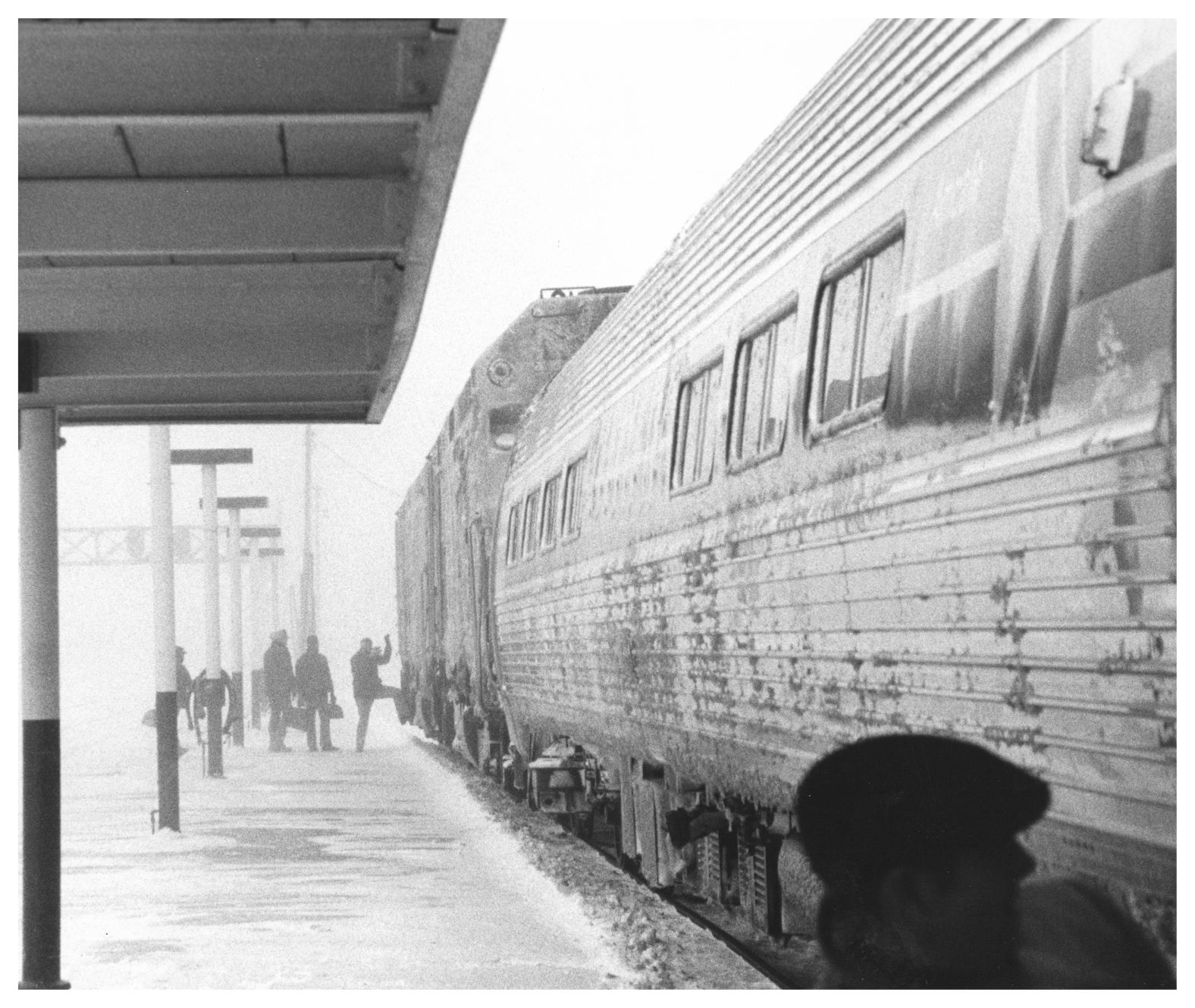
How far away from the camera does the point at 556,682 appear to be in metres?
12.2

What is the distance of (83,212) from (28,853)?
8.89 ft

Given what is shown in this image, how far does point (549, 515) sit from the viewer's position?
41.6 feet

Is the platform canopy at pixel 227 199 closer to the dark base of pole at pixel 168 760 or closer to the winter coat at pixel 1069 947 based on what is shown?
the winter coat at pixel 1069 947

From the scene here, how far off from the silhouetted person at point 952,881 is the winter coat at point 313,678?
69.0ft

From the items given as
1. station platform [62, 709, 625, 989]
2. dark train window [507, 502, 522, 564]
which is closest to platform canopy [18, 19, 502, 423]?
station platform [62, 709, 625, 989]

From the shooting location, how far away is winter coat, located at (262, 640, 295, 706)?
2445 centimetres

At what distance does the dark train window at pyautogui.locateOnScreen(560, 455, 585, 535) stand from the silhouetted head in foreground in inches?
238

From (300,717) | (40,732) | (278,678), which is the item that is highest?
(40,732)

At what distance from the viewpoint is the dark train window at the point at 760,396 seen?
656 cm

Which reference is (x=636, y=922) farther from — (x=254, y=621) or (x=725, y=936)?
(x=254, y=621)

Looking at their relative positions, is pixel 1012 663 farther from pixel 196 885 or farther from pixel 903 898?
pixel 196 885

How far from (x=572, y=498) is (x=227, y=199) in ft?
19.2

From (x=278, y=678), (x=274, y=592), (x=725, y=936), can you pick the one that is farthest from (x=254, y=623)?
(x=725, y=936)

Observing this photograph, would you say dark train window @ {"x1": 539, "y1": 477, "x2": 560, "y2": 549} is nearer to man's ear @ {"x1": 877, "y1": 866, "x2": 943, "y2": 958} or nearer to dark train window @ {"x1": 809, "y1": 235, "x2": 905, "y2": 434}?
dark train window @ {"x1": 809, "y1": 235, "x2": 905, "y2": 434}
